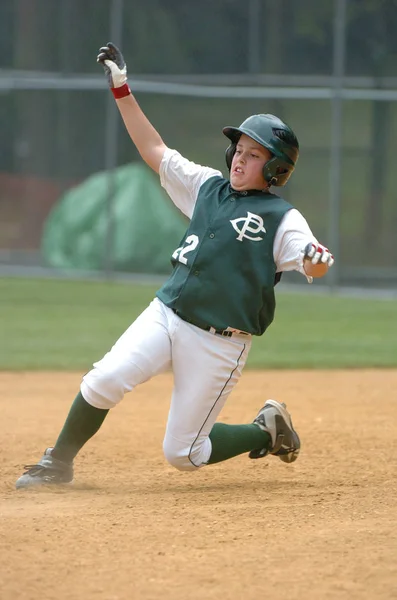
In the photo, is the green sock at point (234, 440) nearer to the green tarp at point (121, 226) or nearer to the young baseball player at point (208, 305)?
the young baseball player at point (208, 305)

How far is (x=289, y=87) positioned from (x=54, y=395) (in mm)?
7501

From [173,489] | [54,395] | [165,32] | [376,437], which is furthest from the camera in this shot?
[165,32]

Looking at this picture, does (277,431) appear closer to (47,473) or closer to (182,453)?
(182,453)

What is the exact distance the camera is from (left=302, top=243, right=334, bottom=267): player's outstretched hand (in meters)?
4.19

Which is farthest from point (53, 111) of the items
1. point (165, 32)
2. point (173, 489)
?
point (173, 489)

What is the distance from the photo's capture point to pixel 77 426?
467 centimetres

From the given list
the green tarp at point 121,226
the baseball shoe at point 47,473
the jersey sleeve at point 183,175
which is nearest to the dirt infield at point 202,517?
the baseball shoe at point 47,473

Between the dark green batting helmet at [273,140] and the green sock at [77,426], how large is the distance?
1192 millimetres

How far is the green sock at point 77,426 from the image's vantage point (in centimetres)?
465

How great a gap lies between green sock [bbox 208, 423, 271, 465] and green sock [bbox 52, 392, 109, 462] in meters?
0.53

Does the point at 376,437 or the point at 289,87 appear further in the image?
the point at 289,87

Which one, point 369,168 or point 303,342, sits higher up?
point 369,168

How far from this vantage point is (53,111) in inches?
588

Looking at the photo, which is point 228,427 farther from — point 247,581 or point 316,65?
point 316,65
